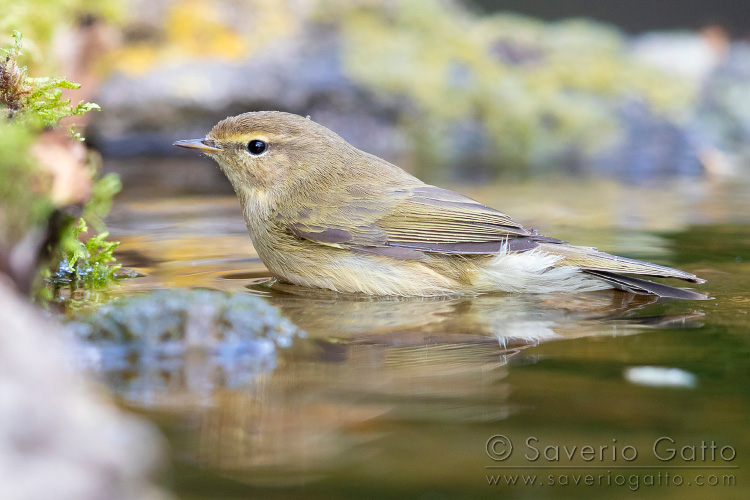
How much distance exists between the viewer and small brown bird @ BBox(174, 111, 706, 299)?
15.0 ft

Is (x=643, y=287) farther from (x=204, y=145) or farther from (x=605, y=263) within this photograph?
(x=204, y=145)

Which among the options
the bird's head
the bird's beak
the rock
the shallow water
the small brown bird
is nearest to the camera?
the rock

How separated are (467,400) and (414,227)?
2.20 meters

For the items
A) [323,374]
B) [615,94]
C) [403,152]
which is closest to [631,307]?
[323,374]

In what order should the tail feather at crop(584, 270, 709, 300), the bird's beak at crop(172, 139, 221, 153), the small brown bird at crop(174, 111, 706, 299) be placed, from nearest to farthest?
the tail feather at crop(584, 270, 709, 300) < the small brown bird at crop(174, 111, 706, 299) < the bird's beak at crop(172, 139, 221, 153)

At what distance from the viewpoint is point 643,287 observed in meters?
4.45

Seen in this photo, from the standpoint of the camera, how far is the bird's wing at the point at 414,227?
15.1ft

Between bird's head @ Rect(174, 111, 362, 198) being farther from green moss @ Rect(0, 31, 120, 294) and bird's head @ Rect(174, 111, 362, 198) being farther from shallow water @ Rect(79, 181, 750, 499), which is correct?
green moss @ Rect(0, 31, 120, 294)

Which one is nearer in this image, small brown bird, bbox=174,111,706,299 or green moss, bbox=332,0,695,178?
small brown bird, bbox=174,111,706,299

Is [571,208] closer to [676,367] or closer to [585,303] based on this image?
[585,303]

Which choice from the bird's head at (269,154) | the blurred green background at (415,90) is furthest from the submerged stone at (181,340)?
the blurred green background at (415,90)

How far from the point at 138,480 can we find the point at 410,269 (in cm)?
314

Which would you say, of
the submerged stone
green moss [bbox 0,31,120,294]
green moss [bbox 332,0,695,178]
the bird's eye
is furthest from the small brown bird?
green moss [bbox 332,0,695,178]

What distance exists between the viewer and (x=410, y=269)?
4.62m
